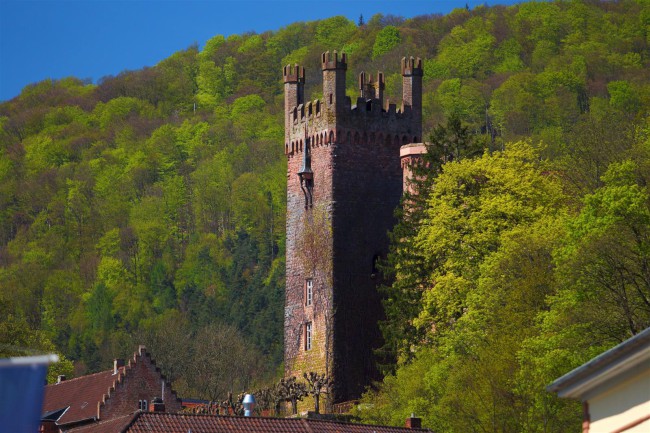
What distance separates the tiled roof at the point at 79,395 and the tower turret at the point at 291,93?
14.2m

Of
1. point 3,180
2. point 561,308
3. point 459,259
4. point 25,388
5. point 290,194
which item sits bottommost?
point 25,388

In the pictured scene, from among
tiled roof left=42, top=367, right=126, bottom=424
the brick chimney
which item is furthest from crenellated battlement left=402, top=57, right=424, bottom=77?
the brick chimney

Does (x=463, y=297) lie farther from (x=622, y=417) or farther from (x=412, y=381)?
(x=622, y=417)

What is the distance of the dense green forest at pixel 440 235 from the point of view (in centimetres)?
4978

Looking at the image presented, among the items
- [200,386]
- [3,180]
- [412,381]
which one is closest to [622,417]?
[412,381]

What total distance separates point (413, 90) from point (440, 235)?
632 inches

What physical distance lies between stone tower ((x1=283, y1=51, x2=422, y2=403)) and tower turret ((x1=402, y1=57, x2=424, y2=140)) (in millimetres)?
210

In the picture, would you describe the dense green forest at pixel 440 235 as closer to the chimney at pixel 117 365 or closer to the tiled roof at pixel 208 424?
the tiled roof at pixel 208 424

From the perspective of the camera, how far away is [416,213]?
68625 millimetres

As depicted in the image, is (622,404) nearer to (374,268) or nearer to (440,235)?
(440,235)

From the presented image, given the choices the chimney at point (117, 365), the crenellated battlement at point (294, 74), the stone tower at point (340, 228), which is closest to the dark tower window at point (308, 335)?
the stone tower at point (340, 228)

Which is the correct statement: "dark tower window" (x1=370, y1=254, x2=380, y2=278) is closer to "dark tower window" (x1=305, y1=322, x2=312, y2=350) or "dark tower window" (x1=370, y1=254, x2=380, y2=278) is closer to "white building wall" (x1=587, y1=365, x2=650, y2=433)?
"dark tower window" (x1=305, y1=322, x2=312, y2=350)

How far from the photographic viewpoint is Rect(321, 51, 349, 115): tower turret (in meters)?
76.9

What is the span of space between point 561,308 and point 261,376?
68.3 m
